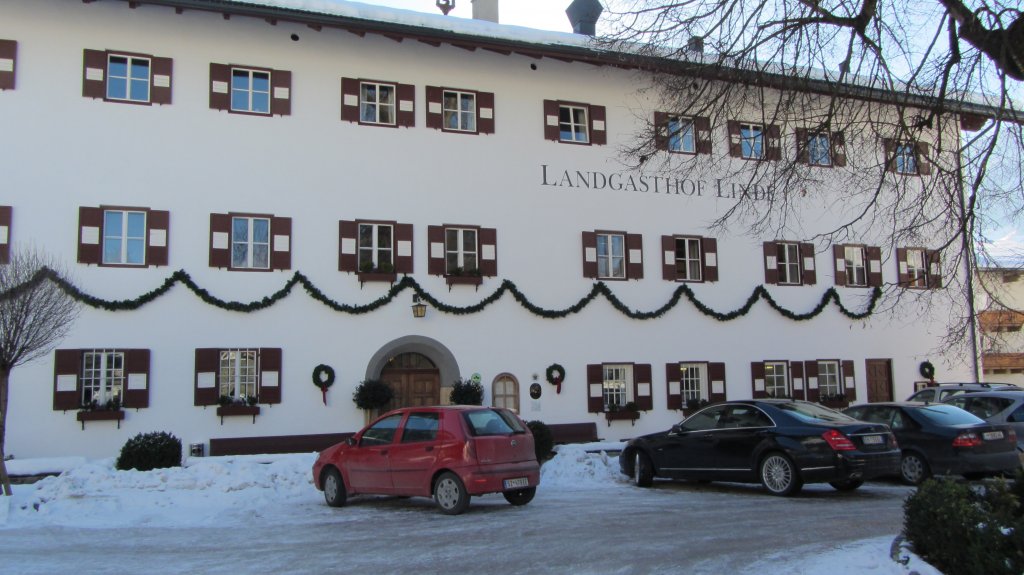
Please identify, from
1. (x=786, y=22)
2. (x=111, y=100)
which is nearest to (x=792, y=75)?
(x=786, y=22)

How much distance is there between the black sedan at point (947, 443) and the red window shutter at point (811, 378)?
9.51 m

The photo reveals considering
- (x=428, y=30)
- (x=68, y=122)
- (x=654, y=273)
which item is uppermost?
(x=428, y=30)

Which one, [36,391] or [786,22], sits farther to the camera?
[36,391]

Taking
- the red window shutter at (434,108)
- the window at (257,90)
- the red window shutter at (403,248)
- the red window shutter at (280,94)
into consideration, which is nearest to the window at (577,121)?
the red window shutter at (434,108)

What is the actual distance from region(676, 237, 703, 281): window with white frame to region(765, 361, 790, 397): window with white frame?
11.0 feet


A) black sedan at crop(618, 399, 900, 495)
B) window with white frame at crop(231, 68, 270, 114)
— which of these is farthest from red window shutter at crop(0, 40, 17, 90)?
black sedan at crop(618, 399, 900, 495)

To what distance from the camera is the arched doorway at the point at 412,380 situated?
21.7 metres

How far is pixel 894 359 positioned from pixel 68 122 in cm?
2342

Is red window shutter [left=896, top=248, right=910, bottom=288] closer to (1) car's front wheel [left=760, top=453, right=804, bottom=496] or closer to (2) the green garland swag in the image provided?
(2) the green garland swag

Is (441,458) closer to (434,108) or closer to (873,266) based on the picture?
(434,108)

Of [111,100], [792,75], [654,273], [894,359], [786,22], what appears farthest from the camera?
[894,359]

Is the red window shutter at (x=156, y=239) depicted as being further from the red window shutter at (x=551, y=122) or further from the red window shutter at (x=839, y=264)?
the red window shutter at (x=839, y=264)

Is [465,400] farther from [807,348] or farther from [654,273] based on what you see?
[807,348]

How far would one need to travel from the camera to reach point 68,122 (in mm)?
19375
